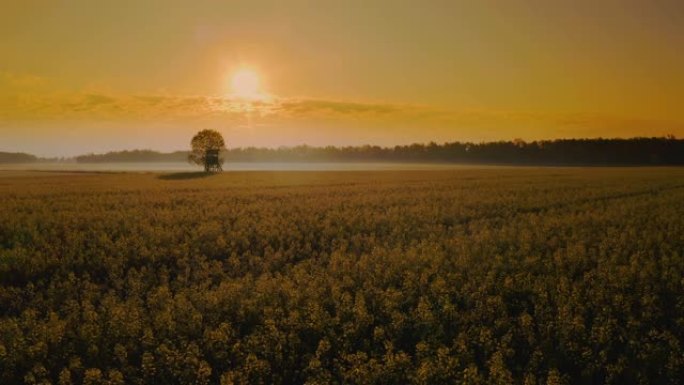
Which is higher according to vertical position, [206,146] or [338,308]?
[206,146]

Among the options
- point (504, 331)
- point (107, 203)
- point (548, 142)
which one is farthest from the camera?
point (548, 142)

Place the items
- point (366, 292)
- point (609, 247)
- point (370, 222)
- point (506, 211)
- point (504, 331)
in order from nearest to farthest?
point (504, 331) → point (366, 292) → point (609, 247) → point (370, 222) → point (506, 211)

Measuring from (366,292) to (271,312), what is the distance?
101 inches

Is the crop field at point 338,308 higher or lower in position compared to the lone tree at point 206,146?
lower

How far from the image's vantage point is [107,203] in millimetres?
32438

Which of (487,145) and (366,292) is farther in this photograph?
(487,145)

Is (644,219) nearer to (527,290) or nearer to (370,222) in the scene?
(370,222)

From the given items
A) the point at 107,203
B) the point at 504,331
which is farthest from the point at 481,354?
the point at 107,203

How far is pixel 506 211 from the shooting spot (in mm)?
27938

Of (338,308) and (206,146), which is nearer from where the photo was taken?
(338,308)

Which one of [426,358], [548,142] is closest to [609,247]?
[426,358]

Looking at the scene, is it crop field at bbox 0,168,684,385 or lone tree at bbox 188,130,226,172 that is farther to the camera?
lone tree at bbox 188,130,226,172

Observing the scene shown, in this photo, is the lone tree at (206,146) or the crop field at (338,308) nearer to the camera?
the crop field at (338,308)

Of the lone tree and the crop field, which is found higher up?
the lone tree
